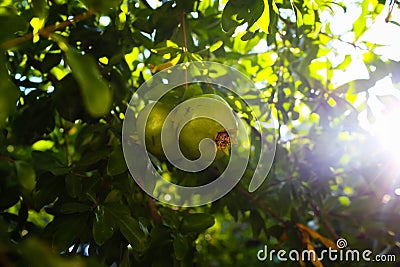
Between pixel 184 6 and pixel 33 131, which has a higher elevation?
pixel 184 6

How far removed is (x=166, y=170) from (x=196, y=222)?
1.07 ft

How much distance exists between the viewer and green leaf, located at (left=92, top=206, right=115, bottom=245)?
815 millimetres

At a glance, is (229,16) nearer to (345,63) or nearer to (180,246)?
(180,246)

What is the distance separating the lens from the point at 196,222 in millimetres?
984

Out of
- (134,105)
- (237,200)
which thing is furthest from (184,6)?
(237,200)

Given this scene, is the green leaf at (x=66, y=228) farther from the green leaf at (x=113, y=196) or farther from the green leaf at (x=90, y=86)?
the green leaf at (x=90, y=86)

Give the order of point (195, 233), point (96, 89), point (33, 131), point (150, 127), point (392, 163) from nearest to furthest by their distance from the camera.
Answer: point (96, 89) → point (150, 127) → point (195, 233) → point (33, 131) → point (392, 163)

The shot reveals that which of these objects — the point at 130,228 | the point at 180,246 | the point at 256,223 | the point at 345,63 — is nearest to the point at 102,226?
the point at 130,228

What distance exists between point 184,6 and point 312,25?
29cm

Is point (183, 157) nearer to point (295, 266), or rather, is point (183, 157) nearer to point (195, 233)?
point (195, 233)

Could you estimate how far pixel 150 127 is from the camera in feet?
2.96

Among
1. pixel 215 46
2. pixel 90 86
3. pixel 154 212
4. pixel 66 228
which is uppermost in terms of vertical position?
pixel 90 86

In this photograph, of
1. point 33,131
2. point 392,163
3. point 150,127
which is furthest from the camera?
point 392,163

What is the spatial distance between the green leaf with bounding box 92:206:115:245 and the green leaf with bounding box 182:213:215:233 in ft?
0.57
